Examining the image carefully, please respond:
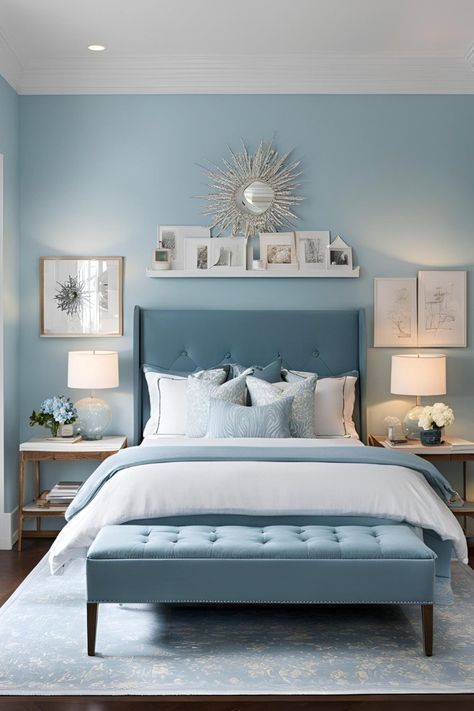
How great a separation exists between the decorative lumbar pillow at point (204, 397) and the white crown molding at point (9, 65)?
7.58ft

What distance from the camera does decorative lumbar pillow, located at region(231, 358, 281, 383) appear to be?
5.51 metres

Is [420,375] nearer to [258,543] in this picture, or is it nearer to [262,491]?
[262,491]

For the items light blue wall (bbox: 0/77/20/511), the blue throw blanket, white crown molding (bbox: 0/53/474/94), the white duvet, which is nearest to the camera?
the white duvet

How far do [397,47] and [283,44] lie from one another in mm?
747

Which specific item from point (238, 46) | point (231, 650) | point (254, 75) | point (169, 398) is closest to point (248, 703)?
point (231, 650)

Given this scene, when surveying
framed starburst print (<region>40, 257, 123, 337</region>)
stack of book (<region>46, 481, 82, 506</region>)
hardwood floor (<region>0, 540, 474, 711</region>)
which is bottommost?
hardwood floor (<region>0, 540, 474, 711</region>)

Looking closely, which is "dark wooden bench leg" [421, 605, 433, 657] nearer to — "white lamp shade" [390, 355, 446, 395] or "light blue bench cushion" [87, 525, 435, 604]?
"light blue bench cushion" [87, 525, 435, 604]

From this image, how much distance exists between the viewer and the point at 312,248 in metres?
5.86

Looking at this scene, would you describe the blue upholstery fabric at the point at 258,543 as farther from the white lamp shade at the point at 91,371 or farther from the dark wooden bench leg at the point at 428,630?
the white lamp shade at the point at 91,371

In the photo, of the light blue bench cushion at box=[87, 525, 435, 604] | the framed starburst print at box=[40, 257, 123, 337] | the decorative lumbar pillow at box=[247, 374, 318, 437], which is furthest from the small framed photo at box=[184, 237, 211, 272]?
the light blue bench cushion at box=[87, 525, 435, 604]

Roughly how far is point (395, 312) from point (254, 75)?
187cm

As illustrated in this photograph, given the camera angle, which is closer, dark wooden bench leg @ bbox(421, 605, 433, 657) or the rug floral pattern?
the rug floral pattern

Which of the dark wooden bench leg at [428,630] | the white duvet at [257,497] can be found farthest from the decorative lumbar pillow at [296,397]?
the dark wooden bench leg at [428,630]

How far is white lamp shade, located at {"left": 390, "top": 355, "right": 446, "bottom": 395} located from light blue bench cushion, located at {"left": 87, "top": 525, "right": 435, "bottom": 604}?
6.62 ft
